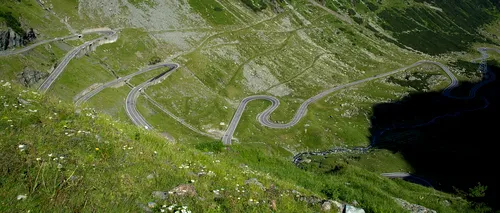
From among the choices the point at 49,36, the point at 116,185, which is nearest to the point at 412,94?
the point at 49,36

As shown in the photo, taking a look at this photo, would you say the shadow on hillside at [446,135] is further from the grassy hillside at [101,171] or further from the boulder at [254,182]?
the grassy hillside at [101,171]

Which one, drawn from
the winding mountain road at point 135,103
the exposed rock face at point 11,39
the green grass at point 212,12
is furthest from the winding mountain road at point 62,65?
the green grass at point 212,12

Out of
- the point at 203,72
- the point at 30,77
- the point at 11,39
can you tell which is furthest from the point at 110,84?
the point at 203,72

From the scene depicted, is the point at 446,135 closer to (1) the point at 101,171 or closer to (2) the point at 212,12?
(2) the point at 212,12

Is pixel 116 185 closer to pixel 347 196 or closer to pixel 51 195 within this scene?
pixel 51 195

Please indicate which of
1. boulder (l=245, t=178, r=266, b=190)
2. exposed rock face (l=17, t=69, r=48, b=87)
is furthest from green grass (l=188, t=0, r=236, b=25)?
boulder (l=245, t=178, r=266, b=190)
